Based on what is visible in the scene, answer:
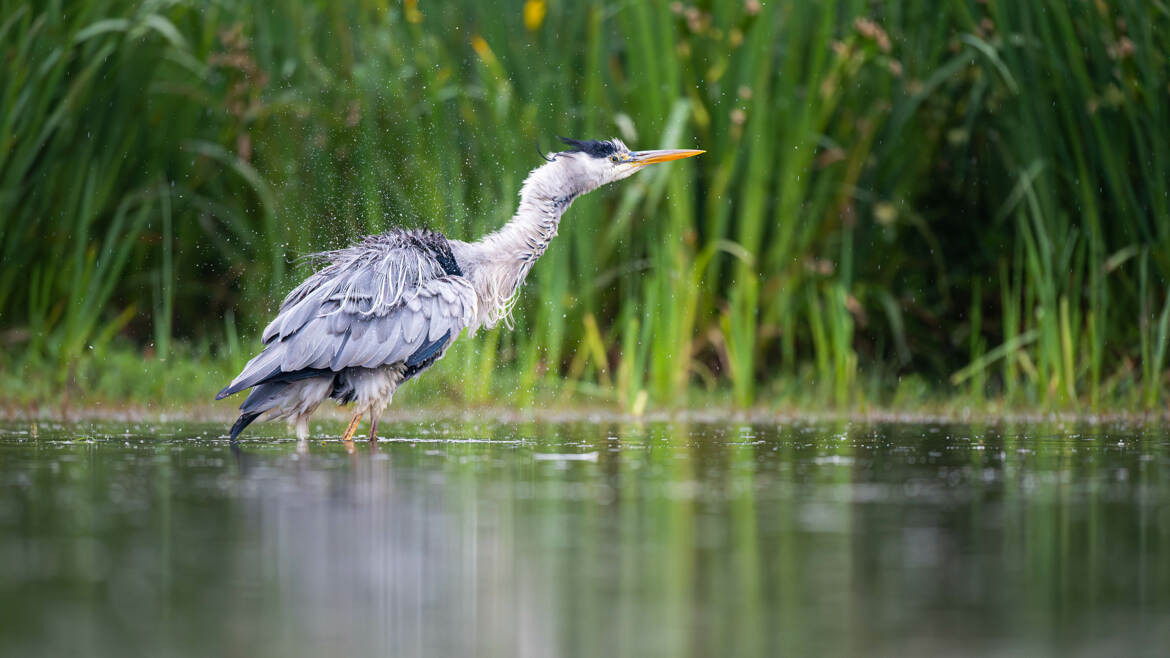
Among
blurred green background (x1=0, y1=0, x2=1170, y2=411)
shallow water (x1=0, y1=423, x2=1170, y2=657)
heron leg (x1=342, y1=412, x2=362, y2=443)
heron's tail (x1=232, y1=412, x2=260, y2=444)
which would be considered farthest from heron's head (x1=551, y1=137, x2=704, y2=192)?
heron's tail (x1=232, y1=412, x2=260, y2=444)

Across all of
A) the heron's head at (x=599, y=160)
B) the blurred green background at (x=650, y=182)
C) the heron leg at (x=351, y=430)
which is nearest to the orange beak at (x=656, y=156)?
the heron's head at (x=599, y=160)

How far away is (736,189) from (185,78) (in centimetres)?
345

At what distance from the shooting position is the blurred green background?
29.1 ft

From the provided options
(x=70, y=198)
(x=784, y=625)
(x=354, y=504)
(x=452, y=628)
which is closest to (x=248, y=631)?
(x=452, y=628)

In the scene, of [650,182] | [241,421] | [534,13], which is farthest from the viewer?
[534,13]

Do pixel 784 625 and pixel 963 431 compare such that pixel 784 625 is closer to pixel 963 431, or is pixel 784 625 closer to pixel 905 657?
pixel 905 657

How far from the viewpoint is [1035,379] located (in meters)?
8.99

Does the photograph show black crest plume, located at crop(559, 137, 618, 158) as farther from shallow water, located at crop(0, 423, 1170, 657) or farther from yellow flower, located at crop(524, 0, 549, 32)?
shallow water, located at crop(0, 423, 1170, 657)

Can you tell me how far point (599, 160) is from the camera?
8609 millimetres

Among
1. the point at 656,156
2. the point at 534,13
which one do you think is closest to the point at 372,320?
the point at 656,156

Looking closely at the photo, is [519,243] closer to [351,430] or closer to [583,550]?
[351,430]

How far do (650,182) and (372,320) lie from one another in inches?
96.5

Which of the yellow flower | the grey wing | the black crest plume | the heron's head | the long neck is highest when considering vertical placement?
the yellow flower

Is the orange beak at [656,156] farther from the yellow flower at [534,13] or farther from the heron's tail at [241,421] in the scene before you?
the heron's tail at [241,421]
